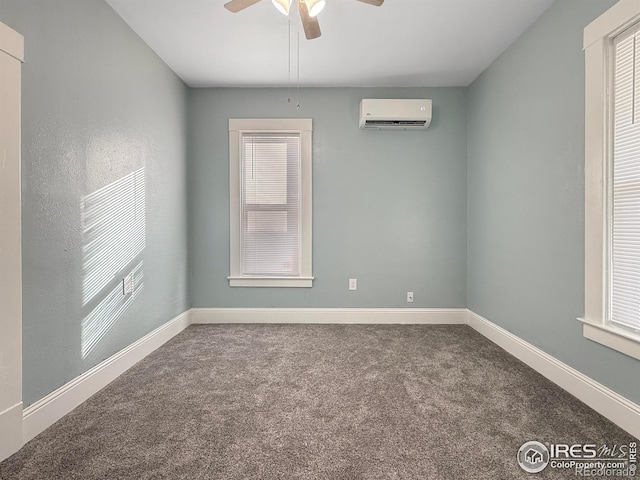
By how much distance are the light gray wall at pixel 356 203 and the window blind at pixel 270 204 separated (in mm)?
213

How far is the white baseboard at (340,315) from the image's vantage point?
3600mm

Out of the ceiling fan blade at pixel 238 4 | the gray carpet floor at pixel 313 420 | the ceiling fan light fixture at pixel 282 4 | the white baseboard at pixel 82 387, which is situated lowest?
the gray carpet floor at pixel 313 420

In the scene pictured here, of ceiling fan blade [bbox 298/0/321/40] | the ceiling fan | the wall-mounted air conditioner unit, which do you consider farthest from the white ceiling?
the ceiling fan

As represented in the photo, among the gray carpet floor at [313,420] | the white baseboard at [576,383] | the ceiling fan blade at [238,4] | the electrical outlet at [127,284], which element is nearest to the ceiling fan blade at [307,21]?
the ceiling fan blade at [238,4]

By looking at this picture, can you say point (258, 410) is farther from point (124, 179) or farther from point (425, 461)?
point (124, 179)

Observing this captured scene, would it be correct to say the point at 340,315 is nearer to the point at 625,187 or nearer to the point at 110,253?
the point at 110,253

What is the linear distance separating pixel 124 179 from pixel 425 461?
260 cm

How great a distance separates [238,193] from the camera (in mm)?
3607

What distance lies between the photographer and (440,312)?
11.8 ft

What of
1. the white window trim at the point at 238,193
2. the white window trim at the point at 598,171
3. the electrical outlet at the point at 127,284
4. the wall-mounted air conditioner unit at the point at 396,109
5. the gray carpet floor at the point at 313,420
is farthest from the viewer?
the white window trim at the point at 238,193

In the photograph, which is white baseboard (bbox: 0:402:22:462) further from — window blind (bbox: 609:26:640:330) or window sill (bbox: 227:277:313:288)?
window blind (bbox: 609:26:640:330)

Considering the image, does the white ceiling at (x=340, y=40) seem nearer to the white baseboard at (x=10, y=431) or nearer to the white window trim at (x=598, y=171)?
the white window trim at (x=598, y=171)

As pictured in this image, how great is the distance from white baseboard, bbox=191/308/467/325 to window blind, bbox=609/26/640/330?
1.86 m

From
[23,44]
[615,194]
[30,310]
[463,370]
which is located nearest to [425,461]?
[463,370]
